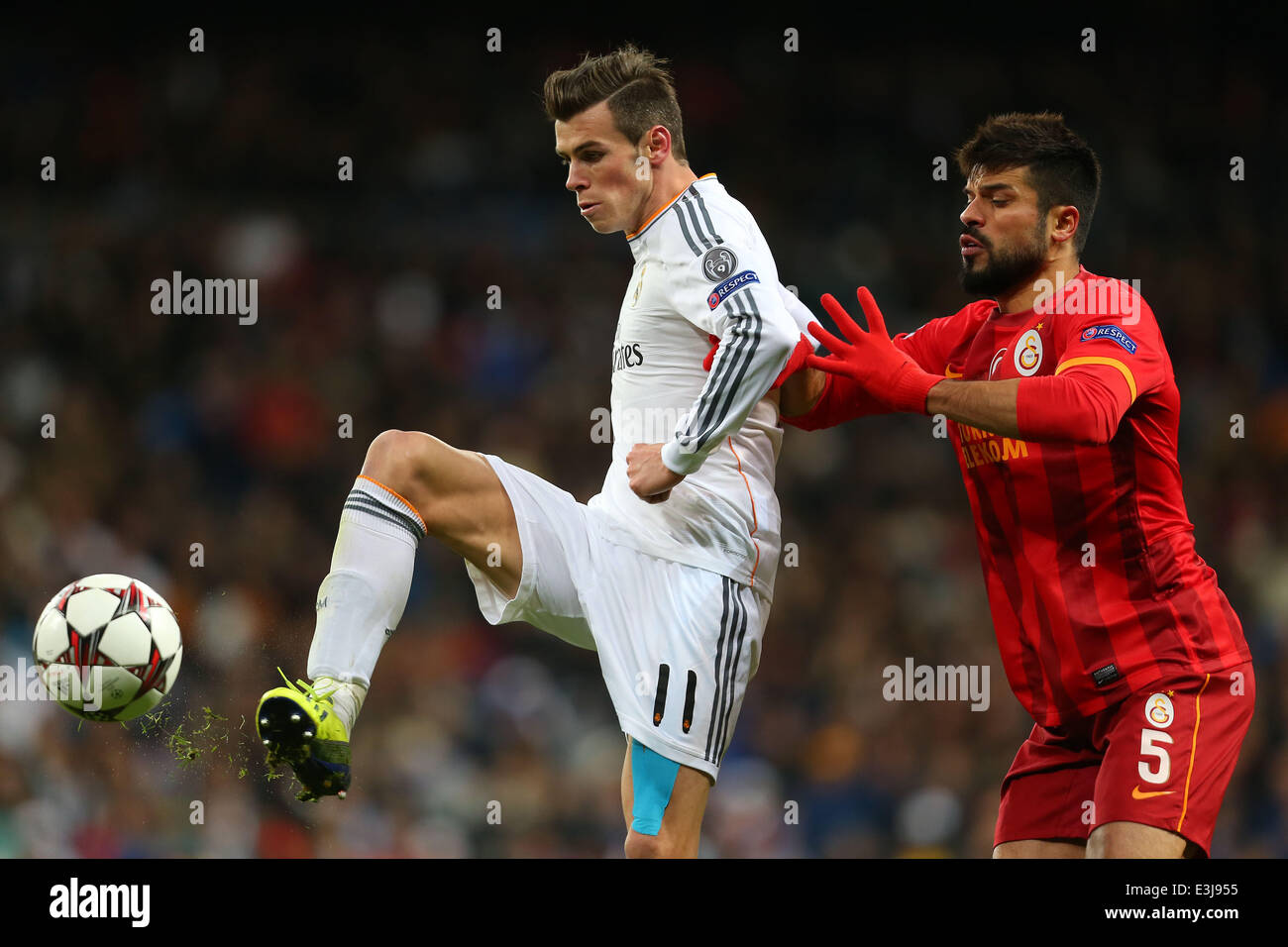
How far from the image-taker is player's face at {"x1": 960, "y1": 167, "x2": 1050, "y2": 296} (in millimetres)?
3889

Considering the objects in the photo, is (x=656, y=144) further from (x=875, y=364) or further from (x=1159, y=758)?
(x=1159, y=758)

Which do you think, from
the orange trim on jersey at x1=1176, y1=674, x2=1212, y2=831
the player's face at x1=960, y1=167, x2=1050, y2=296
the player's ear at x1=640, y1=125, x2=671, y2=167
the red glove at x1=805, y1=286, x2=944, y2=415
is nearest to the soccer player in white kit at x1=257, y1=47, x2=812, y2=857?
the player's ear at x1=640, y1=125, x2=671, y2=167

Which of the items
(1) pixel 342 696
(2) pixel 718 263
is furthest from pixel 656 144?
(1) pixel 342 696

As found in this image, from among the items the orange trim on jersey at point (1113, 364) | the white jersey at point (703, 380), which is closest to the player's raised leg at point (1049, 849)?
the white jersey at point (703, 380)

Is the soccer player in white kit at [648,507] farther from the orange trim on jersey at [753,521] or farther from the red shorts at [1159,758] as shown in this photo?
the red shorts at [1159,758]

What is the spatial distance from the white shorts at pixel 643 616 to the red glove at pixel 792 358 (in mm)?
551

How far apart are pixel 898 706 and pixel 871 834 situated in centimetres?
69

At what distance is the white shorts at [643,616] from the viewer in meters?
3.73

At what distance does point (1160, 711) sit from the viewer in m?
3.53

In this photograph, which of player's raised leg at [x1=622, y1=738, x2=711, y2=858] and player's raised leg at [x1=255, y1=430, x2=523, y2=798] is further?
player's raised leg at [x1=622, y1=738, x2=711, y2=858]

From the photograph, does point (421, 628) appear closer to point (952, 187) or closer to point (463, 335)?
point (463, 335)

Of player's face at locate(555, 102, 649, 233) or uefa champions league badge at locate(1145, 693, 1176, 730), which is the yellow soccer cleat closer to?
player's face at locate(555, 102, 649, 233)

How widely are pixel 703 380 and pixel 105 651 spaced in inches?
71.4

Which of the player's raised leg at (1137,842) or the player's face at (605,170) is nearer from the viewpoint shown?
the player's raised leg at (1137,842)
